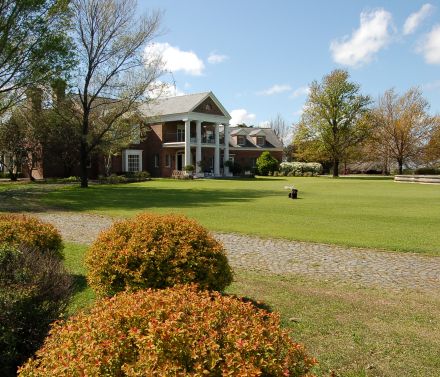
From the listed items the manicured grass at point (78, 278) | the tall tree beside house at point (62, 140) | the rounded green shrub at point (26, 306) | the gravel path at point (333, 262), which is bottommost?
the gravel path at point (333, 262)

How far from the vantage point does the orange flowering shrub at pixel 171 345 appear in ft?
7.55

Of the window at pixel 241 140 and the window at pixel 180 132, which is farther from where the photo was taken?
the window at pixel 241 140

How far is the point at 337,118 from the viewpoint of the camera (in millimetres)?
67875

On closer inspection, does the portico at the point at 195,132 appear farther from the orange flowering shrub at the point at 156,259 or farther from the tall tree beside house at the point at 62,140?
the orange flowering shrub at the point at 156,259

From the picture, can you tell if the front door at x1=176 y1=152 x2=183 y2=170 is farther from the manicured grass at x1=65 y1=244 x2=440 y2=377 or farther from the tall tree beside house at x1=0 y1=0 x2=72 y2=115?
the manicured grass at x1=65 y1=244 x2=440 y2=377

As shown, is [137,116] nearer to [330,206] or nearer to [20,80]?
[20,80]

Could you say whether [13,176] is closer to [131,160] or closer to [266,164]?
[131,160]

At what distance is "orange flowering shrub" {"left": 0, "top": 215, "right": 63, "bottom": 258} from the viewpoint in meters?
6.83

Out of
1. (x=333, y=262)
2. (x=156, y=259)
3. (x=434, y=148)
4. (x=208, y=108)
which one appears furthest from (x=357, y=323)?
(x=434, y=148)

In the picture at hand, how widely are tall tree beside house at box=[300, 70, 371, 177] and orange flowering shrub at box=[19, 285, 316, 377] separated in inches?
2615

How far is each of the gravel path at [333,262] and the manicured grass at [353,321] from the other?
0.68 metres

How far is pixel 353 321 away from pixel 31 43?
2489 centimetres

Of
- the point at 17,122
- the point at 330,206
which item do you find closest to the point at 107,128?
the point at 17,122

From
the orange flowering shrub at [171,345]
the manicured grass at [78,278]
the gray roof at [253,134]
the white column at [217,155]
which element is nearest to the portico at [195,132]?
the white column at [217,155]
